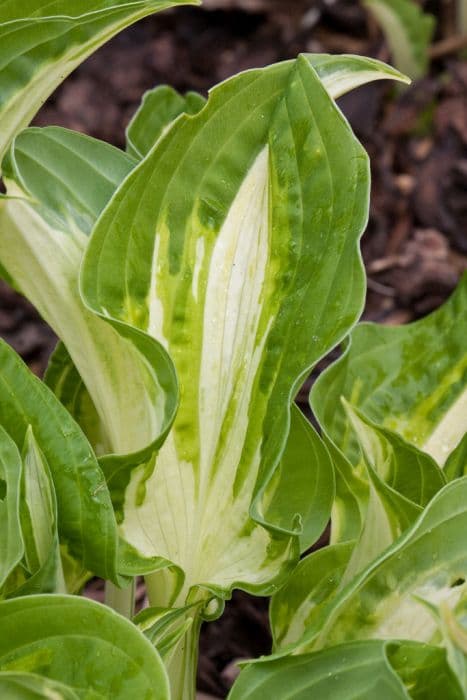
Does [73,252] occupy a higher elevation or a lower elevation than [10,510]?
higher

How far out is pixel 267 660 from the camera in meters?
0.79

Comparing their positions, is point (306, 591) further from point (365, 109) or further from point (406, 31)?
point (406, 31)

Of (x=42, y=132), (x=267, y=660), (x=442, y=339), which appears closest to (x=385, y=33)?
(x=442, y=339)

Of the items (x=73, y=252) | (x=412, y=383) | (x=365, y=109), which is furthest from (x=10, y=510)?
(x=365, y=109)

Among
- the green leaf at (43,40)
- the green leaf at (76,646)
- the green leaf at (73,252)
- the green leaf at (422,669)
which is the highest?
the green leaf at (43,40)

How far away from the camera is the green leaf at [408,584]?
0.78 meters

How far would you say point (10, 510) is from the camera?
779 millimetres

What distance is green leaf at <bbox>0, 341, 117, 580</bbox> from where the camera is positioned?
0.86 metres

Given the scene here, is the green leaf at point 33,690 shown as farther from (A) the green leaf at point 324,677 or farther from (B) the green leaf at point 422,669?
(B) the green leaf at point 422,669

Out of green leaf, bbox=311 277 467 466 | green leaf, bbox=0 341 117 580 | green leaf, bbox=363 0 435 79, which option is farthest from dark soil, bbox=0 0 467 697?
green leaf, bbox=0 341 117 580

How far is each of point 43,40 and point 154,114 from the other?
31 cm

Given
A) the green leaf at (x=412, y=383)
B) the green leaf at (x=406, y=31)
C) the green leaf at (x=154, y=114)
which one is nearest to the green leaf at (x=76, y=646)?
the green leaf at (x=412, y=383)

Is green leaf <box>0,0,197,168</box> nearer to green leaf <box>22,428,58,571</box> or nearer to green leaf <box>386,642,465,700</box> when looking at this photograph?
green leaf <box>22,428,58,571</box>

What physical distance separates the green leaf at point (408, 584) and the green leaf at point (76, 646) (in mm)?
124
